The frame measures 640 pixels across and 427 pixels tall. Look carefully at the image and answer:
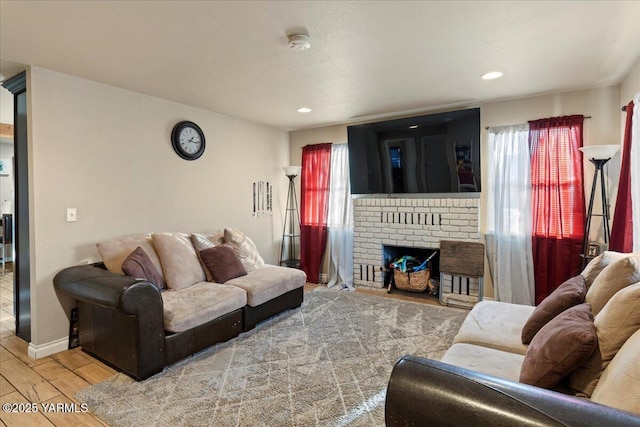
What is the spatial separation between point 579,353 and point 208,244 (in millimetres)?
3171

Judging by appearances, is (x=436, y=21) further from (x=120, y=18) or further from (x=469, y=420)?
(x=469, y=420)

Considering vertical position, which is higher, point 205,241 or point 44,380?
point 205,241

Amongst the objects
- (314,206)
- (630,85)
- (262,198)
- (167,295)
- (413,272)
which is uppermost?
(630,85)

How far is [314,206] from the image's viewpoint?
5.02 meters

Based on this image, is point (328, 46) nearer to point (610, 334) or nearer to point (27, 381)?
point (610, 334)

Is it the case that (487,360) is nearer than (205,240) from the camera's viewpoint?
Yes

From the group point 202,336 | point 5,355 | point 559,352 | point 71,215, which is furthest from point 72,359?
point 559,352

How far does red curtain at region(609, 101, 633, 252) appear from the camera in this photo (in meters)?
2.64

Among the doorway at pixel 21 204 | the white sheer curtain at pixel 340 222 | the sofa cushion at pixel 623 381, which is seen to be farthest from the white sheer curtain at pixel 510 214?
the doorway at pixel 21 204

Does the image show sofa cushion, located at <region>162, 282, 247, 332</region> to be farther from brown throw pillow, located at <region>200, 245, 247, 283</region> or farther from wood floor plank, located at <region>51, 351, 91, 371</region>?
wood floor plank, located at <region>51, 351, 91, 371</region>

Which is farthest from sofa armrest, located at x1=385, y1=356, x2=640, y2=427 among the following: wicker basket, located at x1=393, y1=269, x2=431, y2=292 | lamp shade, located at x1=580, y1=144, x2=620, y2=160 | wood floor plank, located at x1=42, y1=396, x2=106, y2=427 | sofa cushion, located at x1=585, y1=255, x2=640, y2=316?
wicker basket, located at x1=393, y1=269, x2=431, y2=292

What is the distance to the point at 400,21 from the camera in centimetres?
197

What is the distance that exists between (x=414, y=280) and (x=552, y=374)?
3.04 metres

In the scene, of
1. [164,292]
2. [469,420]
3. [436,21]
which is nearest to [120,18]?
[436,21]
